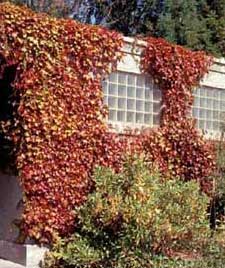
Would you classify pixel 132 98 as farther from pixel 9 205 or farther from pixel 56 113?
pixel 9 205

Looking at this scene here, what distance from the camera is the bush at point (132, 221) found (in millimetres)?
9391

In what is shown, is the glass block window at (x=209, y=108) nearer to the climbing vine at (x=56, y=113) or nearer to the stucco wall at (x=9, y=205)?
the climbing vine at (x=56, y=113)

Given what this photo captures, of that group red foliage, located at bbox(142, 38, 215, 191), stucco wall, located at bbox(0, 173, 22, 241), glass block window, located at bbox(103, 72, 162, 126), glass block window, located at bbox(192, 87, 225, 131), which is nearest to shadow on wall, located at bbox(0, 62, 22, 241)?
stucco wall, located at bbox(0, 173, 22, 241)

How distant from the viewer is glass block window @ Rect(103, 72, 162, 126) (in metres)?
11.7

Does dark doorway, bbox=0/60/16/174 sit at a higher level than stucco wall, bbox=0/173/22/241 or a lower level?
higher

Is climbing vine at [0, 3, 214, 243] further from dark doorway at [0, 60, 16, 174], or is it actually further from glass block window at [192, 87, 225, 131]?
glass block window at [192, 87, 225, 131]

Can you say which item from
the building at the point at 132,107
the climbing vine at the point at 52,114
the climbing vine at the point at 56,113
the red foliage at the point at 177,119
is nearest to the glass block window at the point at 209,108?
the building at the point at 132,107

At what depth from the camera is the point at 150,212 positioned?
930 centimetres

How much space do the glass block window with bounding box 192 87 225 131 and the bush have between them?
3553 mm

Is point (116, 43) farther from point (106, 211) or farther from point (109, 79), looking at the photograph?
point (106, 211)

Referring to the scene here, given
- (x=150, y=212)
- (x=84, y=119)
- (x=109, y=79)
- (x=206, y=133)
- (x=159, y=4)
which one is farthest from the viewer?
(x=159, y=4)

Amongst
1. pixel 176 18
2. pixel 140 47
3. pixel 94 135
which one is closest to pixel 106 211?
pixel 94 135

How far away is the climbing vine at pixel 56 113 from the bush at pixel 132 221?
0.55 metres

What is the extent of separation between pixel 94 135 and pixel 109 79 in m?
1.29
